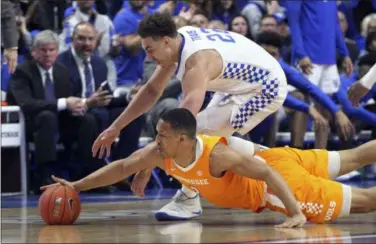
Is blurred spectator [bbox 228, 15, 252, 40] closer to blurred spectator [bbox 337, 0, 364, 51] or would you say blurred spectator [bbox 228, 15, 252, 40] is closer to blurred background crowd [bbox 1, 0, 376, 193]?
blurred background crowd [bbox 1, 0, 376, 193]

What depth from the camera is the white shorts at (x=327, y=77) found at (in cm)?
1302

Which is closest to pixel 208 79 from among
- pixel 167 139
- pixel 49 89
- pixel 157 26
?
pixel 157 26

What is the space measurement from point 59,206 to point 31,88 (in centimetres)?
437

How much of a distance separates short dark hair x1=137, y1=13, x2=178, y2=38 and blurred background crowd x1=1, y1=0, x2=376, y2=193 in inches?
110

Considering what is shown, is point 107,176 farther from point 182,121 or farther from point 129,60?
point 129,60

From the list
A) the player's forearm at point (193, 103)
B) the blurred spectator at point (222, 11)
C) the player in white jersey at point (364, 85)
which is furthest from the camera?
the blurred spectator at point (222, 11)

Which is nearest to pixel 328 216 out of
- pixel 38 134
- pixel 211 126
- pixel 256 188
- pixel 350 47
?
pixel 256 188

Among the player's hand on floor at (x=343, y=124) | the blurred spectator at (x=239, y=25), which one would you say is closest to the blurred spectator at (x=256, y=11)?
the blurred spectator at (x=239, y=25)

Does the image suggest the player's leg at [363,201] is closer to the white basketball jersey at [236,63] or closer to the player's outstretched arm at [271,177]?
the player's outstretched arm at [271,177]

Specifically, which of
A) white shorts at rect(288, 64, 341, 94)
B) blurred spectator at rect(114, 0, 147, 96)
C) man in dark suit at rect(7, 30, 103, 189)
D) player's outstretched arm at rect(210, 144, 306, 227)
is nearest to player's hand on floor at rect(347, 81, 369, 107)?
player's outstretched arm at rect(210, 144, 306, 227)

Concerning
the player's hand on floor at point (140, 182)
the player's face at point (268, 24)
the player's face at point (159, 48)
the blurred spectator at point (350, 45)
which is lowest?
the blurred spectator at point (350, 45)

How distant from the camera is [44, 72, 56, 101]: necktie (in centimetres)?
1173

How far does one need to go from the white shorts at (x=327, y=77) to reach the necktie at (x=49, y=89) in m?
3.28

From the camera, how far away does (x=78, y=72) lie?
12172 mm
